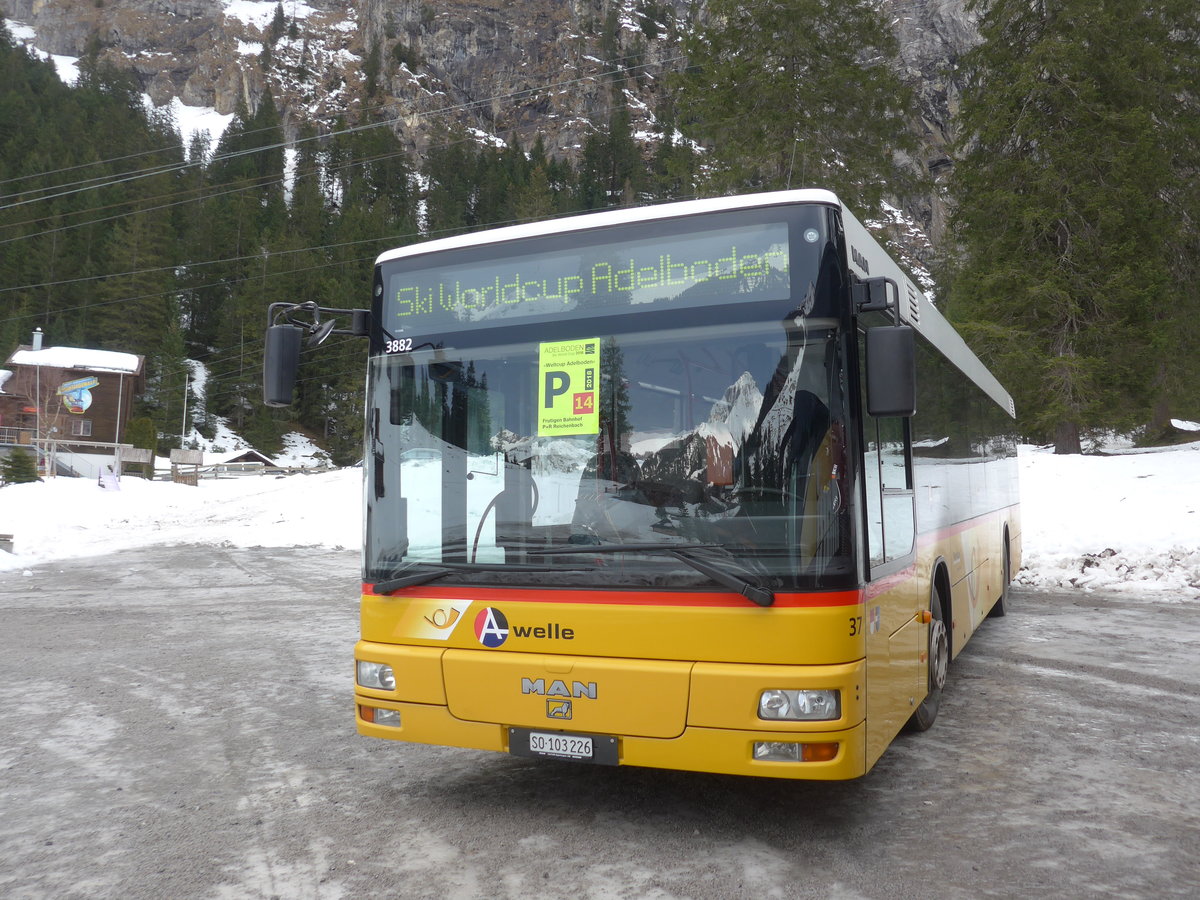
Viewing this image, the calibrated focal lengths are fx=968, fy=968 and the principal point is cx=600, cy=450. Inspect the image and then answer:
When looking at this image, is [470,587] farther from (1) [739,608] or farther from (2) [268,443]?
(2) [268,443]

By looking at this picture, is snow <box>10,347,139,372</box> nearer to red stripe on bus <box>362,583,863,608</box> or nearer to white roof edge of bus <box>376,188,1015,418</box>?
white roof edge of bus <box>376,188,1015,418</box>

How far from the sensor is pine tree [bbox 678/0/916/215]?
26.7 meters

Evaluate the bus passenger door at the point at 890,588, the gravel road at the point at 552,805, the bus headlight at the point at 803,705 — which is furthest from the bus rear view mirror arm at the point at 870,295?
the gravel road at the point at 552,805

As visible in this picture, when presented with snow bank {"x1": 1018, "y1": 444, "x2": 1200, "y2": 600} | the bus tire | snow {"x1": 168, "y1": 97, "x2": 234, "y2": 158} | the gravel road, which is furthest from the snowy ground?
snow {"x1": 168, "y1": 97, "x2": 234, "y2": 158}

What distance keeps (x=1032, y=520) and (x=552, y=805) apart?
15.0 metres

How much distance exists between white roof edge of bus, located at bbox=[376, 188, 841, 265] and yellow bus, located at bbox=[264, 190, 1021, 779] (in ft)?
0.06

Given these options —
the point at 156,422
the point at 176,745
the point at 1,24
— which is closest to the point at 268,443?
the point at 156,422

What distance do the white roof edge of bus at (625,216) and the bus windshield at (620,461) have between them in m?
0.56

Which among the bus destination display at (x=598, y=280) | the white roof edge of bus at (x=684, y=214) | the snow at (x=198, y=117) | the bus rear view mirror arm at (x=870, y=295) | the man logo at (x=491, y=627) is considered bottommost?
the man logo at (x=491, y=627)

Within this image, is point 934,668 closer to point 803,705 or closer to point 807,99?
point 803,705

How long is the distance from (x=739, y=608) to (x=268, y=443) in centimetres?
7960

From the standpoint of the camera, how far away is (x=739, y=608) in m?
4.09

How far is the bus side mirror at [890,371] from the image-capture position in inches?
161

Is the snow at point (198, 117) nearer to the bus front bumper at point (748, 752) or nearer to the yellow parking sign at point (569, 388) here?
the yellow parking sign at point (569, 388)
